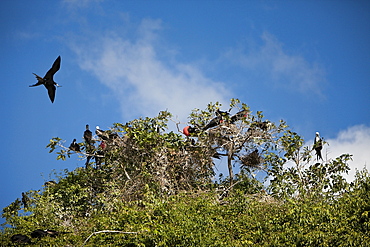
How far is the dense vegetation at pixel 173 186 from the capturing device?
8250mm

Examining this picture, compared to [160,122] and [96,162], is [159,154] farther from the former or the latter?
[96,162]

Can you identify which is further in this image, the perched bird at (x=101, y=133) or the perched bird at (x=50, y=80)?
the perched bird at (x=101, y=133)

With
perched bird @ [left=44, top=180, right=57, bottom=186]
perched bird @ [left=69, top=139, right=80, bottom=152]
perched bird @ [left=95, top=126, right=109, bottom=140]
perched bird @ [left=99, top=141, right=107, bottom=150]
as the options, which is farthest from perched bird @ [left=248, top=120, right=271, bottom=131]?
perched bird @ [left=44, top=180, right=57, bottom=186]

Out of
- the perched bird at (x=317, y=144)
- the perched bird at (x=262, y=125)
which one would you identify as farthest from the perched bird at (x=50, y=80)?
the perched bird at (x=317, y=144)

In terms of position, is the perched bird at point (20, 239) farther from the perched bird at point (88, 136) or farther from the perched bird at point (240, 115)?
the perched bird at point (240, 115)

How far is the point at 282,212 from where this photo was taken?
8.11m

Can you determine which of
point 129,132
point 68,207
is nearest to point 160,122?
point 129,132

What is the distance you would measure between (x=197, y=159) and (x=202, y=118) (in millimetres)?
1006

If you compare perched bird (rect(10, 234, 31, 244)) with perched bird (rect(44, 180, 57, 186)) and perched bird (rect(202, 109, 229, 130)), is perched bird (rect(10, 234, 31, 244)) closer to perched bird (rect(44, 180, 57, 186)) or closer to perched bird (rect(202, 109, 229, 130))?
perched bird (rect(44, 180, 57, 186))

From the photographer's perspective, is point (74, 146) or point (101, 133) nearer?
point (101, 133)

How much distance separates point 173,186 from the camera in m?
11.0

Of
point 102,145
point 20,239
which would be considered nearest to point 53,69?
point 102,145

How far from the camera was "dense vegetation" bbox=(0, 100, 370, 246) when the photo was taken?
825 centimetres

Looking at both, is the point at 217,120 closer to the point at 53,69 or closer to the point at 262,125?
the point at 262,125
